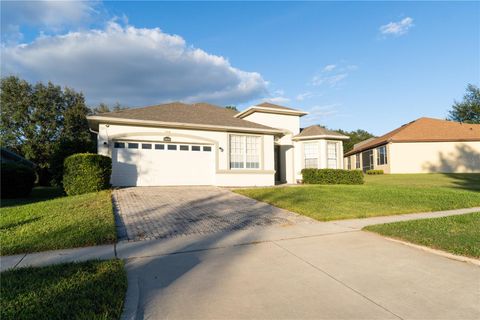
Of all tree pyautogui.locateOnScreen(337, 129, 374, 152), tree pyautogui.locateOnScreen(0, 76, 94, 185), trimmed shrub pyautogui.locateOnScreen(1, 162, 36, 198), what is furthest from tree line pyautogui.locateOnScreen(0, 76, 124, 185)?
tree pyautogui.locateOnScreen(337, 129, 374, 152)

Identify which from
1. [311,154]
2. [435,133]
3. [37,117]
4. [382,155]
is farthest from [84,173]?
[435,133]

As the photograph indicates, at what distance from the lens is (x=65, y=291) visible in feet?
11.9

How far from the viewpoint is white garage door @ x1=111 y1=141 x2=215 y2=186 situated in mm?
15031

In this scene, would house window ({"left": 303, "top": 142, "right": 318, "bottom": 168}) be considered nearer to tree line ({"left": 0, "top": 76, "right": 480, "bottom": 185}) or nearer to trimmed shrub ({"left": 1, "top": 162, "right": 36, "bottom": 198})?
trimmed shrub ({"left": 1, "top": 162, "right": 36, "bottom": 198})

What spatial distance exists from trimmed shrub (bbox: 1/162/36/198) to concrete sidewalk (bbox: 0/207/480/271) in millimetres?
10904

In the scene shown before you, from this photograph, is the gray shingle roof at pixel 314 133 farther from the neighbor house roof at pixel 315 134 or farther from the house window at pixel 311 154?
the house window at pixel 311 154

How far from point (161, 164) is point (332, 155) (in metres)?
12.3

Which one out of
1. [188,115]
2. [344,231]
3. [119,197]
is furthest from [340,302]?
[188,115]

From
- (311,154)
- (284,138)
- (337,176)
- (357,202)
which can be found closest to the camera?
(357,202)

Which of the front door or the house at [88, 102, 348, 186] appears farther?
the front door

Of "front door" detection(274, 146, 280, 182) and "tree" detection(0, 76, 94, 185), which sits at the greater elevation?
"tree" detection(0, 76, 94, 185)

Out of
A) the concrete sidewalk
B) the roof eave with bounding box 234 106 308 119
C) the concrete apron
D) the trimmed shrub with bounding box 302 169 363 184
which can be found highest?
the roof eave with bounding box 234 106 308 119

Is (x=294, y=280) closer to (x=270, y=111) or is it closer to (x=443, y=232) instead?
(x=443, y=232)

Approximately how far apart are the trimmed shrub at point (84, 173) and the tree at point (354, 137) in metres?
47.0
